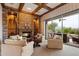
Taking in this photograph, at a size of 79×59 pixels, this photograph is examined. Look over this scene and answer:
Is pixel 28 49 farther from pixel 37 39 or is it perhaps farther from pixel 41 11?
pixel 41 11

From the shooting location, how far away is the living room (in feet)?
11.0

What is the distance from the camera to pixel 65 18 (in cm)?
341

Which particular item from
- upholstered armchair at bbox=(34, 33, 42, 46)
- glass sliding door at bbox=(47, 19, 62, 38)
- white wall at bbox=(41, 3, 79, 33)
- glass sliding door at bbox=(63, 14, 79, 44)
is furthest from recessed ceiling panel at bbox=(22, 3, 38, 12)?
glass sliding door at bbox=(63, 14, 79, 44)

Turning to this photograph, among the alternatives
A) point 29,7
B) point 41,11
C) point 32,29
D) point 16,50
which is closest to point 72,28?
point 41,11

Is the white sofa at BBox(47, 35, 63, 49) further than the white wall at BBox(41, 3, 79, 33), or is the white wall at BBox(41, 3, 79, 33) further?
the white sofa at BBox(47, 35, 63, 49)

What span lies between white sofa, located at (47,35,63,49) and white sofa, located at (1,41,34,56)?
549 millimetres

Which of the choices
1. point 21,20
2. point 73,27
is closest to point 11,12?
point 21,20

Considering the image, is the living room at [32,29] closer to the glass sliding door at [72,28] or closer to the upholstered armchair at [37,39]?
the upholstered armchair at [37,39]

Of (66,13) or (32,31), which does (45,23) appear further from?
(66,13)

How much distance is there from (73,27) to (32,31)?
3.80ft

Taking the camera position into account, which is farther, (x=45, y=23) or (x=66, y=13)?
(x=45, y=23)

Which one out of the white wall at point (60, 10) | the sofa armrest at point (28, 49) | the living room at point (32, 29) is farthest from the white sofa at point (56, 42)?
the sofa armrest at point (28, 49)

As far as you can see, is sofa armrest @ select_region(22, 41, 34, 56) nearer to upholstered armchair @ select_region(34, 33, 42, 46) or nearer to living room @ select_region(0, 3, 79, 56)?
living room @ select_region(0, 3, 79, 56)

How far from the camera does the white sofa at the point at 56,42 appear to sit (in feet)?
11.5
